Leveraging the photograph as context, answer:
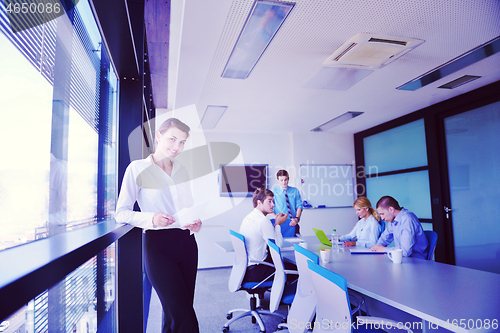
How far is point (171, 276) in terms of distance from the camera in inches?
67.9

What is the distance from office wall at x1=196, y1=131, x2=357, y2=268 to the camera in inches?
264

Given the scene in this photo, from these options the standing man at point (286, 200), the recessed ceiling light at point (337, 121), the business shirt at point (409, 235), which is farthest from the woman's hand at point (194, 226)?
the recessed ceiling light at point (337, 121)

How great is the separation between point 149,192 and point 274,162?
18.2ft

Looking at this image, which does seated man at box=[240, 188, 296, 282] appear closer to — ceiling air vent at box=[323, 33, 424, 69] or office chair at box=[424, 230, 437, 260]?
office chair at box=[424, 230, 437, 260]

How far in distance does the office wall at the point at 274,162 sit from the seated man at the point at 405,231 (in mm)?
3636

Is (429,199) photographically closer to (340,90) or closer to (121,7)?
(340,90)

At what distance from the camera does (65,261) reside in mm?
599

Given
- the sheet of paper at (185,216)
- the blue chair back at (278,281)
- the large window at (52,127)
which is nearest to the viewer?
the large window at (52,127)

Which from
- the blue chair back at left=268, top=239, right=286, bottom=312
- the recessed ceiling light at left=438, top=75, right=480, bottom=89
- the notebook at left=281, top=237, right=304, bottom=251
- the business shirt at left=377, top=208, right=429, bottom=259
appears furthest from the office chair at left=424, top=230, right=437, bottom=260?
the recessed ceiling light at left=438, top=75, right=480, bottom=89

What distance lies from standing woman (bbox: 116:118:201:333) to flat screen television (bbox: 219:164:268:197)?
485 cm

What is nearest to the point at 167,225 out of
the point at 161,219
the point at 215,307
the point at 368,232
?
the point at 161,219

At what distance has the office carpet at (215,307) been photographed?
343 cm

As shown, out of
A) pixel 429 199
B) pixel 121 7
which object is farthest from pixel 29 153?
pixel 429 199

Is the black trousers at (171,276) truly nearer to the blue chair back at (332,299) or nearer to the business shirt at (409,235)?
the blue chair back at (332,299)
